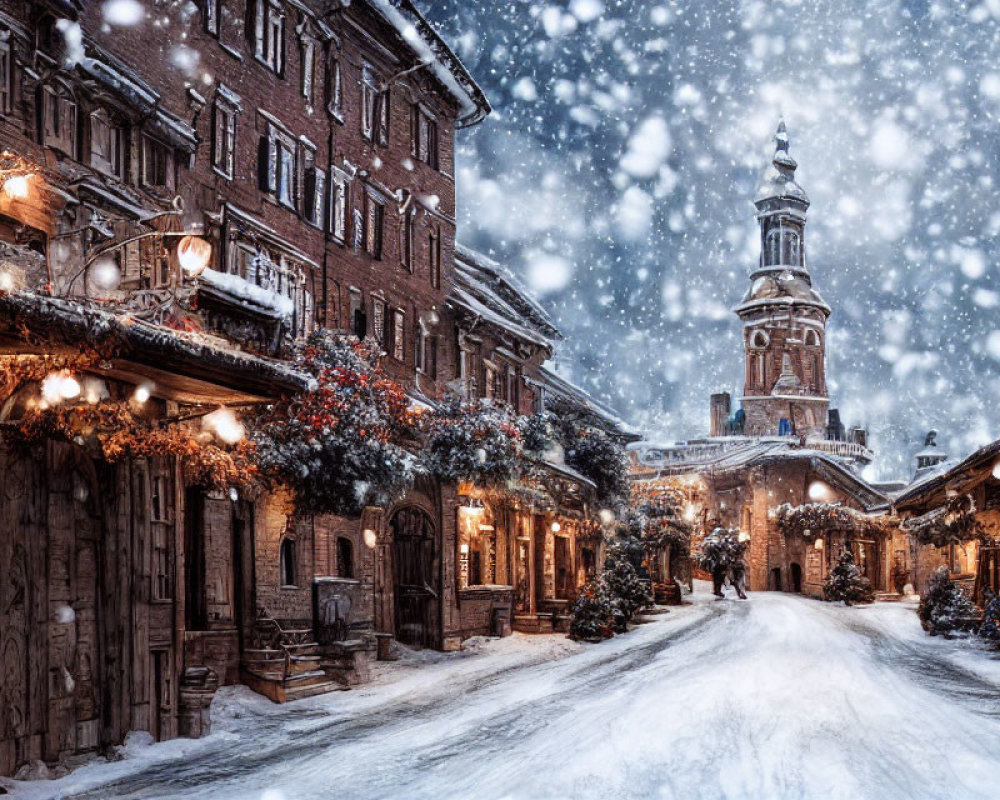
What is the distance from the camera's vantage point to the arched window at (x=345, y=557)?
21875mm

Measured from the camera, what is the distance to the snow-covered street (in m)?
10.6

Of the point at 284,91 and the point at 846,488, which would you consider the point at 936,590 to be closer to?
the point at 284,91

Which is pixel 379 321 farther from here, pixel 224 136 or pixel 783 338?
pixel 783 338

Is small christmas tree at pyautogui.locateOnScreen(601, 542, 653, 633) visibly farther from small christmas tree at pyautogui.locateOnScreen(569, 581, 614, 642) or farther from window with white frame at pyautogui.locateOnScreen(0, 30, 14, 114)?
Result: window with white frame at pyautogui.locateOnScreen(0, 30, 14, 114)

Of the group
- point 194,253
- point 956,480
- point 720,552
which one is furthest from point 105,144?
point 720,552

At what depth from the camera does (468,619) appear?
87.7 ft

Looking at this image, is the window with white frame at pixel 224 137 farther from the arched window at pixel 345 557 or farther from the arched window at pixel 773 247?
the arched window at pixel 773 247

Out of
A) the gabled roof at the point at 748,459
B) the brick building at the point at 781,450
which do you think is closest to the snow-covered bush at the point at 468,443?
the brick building at the point at 781,450

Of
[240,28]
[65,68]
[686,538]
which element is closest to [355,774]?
[65,68]

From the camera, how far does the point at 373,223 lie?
24.9 m

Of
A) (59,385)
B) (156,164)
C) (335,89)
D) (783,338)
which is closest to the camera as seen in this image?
(59,385)

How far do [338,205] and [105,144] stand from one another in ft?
24.7

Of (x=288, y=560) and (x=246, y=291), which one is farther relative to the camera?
(x=288, y=560)

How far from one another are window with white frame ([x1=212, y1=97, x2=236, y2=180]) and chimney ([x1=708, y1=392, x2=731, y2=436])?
6624cm
